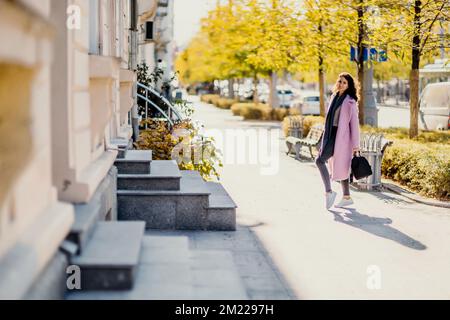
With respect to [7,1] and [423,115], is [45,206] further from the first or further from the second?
[423,115]

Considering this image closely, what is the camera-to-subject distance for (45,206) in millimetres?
4270

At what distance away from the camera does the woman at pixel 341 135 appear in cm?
1019

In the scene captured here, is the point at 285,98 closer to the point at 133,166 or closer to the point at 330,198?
the point at 330,198

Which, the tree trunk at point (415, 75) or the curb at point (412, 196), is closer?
the curb at point (412, 196)

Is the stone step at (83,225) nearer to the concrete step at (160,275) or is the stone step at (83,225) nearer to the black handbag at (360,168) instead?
the concrete step at (160,275)

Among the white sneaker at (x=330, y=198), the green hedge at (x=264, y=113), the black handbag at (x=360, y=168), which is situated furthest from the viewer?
the green hedge at (x=264, y=113)

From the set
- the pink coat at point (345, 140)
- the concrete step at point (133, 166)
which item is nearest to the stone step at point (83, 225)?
the concrete step at point (133, 166)

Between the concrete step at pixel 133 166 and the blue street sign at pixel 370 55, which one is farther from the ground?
the blue street sign at pixel 370 55

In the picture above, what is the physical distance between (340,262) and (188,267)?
8.37 feet

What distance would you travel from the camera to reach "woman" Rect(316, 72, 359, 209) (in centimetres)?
1019

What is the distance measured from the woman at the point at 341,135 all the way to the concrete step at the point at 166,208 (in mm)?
2354

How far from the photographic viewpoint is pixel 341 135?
33.6 feet
